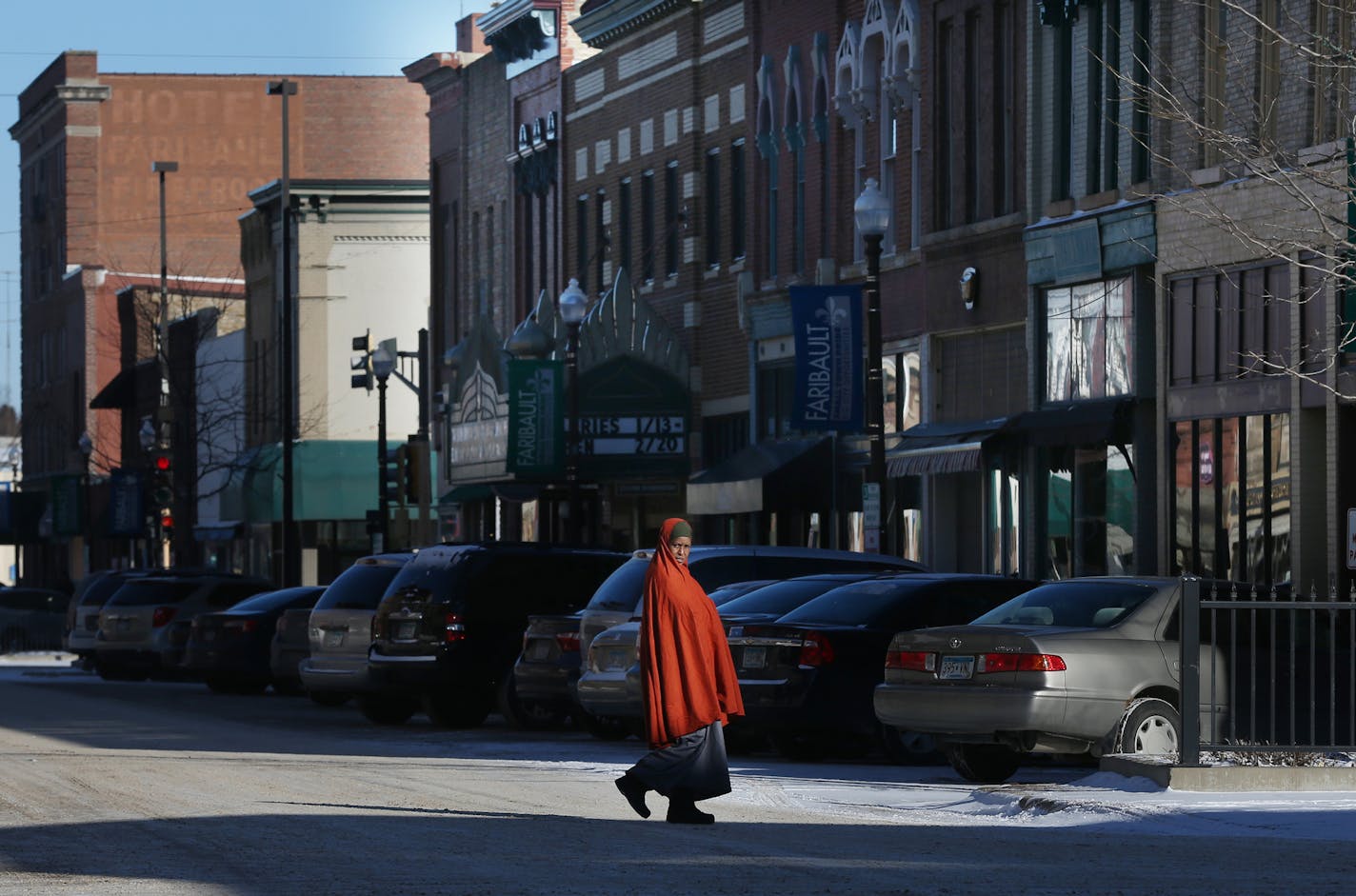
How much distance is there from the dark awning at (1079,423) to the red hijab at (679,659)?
657 inches

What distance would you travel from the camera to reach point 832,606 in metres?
20.4

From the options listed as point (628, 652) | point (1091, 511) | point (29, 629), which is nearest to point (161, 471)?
point (29, 629)

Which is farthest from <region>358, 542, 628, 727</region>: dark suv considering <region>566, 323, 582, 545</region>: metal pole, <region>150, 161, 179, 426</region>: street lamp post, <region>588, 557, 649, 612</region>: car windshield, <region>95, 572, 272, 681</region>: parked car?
<region>150, 161, 179, 426</region>: street lamp post

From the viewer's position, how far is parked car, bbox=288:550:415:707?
26.1m

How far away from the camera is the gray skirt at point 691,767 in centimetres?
1498

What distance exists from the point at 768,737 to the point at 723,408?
2378 centimetres

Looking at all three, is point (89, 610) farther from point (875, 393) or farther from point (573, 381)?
point (875, 393)

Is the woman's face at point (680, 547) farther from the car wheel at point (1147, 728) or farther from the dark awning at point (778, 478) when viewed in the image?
the dark awning at point (778, 478)

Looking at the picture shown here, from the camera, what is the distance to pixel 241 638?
3275cm

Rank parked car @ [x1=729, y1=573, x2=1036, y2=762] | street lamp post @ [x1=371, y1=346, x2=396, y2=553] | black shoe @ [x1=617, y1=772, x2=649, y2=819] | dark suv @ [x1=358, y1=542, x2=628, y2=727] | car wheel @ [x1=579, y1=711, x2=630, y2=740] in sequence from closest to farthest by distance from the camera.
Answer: black shoe @ [x1=617, y1=772, x2=649, y2=819] < parked car @ [x1=729, y1=573, x2=1036, y2=762] < car wheel @ [x1=579, y1=711, x2=630, y2=740] < dark suv @ [x1=358, y1=542, x2=628, y2=727] < street lamp post @ [x1=371, y1=346, x2=396, y2=553]

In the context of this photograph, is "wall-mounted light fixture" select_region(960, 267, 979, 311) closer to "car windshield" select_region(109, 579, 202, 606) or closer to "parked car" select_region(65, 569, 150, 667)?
"car windshield" select_region(109, 579, 202, 606)

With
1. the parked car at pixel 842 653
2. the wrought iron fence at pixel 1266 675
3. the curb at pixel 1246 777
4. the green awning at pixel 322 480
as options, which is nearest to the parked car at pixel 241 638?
the parked car at pixel 842 653

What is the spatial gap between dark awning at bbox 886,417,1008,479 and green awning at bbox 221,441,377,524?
3502cm

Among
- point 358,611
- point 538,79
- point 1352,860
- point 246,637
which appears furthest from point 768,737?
point 538,79
